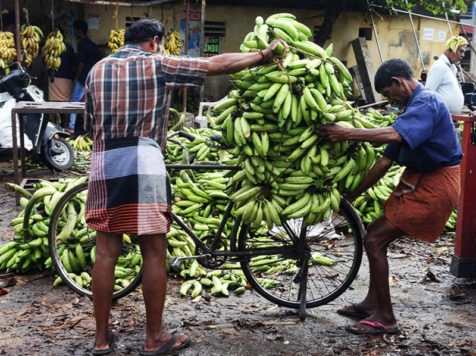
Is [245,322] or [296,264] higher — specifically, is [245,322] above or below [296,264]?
below

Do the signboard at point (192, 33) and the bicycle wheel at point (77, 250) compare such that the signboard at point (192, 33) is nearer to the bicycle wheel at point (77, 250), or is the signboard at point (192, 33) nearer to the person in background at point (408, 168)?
the bicycle wheel at point (77, 250)

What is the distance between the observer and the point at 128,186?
415 cm

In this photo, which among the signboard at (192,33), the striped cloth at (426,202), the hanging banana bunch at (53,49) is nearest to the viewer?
the striped cloth at (426,202)

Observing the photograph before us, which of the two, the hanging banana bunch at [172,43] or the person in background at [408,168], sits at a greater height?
the hanging banana bunch at [172,43]

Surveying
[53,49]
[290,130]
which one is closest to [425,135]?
[290,130]

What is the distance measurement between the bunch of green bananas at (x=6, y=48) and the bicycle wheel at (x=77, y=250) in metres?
6.38

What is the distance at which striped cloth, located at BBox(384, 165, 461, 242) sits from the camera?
4.64 m

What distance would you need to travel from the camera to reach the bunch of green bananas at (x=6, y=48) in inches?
443

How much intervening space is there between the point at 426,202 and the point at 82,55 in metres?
9.84

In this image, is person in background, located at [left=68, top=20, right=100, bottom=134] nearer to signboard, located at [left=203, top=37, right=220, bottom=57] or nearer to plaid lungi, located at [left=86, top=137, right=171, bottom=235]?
signboard, located at [left=203, top=37, right=220, bottom=57]

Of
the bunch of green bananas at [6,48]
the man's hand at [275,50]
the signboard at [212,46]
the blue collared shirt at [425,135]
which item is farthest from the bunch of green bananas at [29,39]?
the blue collared shirt at [425,135]

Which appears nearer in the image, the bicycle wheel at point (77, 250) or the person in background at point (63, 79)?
the bicycle wheel at point (77, 250)

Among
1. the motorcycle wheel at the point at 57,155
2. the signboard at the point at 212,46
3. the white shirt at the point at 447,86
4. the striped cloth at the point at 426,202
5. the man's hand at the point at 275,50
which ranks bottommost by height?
the motorcycle wheel at the point at 57,155

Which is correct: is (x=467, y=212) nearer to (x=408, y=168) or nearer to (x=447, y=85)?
(x=408, y=168)
